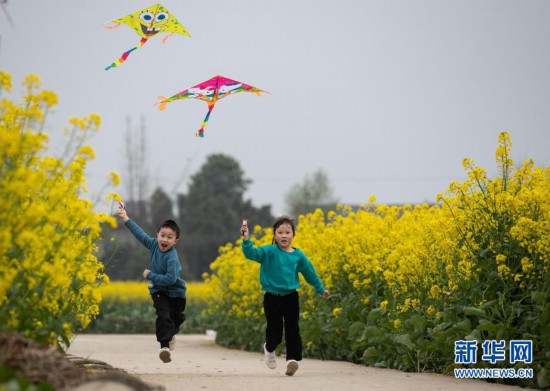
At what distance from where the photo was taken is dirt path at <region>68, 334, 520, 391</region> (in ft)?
22.4

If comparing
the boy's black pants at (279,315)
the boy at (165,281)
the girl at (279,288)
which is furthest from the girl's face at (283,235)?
the boy at (165,281)

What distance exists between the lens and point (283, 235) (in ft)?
28.6

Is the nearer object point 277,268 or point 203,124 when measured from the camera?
point 277,268

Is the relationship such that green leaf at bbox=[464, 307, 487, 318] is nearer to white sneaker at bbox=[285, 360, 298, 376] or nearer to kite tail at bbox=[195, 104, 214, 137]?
white sneaker at bbox=[285, 360, 298, 376]

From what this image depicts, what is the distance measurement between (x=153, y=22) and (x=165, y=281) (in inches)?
106

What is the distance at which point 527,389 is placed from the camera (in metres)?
6.84

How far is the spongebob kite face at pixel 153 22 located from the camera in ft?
28.5

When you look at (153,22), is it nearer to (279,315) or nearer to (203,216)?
(279,315)

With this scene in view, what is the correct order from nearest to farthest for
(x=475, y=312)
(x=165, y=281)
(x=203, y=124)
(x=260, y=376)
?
(x=475, y=312)
(x=260, y=376)
(x=165, y=281)
(x=203, y=124)

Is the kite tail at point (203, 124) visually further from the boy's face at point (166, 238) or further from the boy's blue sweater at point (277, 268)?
the boy's blue sweater at point (277, 268)

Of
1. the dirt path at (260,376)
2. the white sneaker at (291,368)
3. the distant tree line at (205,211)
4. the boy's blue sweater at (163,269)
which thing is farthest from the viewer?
the distant tree line at (205,211)

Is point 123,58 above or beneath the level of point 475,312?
above

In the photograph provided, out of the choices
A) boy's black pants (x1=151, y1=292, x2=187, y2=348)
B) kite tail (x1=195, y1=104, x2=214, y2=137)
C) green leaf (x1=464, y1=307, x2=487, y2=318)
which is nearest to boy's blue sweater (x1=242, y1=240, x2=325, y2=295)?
boy's black pants (x1=151, y1=292, x2=187, y2=348)

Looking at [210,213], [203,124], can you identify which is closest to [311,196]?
[210,213]
